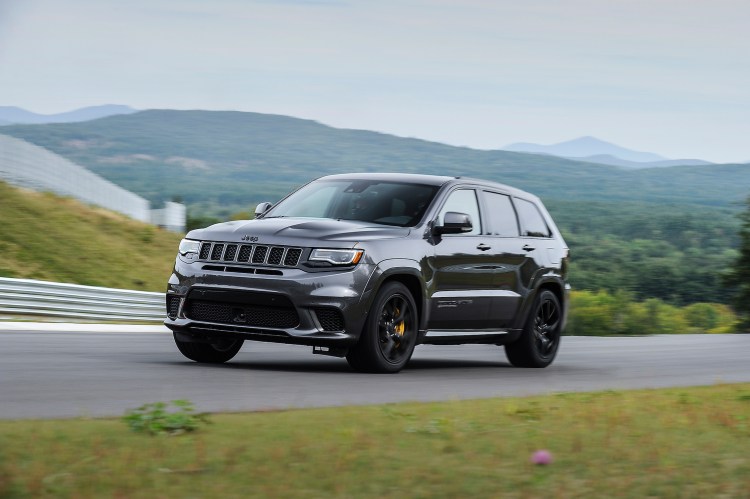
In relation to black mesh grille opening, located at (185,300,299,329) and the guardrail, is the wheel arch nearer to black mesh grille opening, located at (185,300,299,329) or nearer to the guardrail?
black mesh grille opening, located at (185,300,299,329)

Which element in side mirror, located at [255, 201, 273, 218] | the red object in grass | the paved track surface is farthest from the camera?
side mirror, located at [255, 201, 273, 218]

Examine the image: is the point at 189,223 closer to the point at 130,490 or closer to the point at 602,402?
the point at 602,402

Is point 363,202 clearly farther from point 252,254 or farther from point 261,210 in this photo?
point 252,254

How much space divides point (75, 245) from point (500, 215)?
89.8 feet

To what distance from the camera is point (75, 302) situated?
24203mm

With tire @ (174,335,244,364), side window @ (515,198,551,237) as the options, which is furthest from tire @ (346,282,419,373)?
side window @ (515,198,551,237)

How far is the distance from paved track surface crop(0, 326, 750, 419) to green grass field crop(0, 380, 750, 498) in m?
1.23

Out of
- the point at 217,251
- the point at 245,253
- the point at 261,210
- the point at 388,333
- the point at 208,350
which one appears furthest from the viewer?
the point at 261,210

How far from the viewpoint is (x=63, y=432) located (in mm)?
6758

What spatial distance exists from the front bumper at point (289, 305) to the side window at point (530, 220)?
3.26 metres

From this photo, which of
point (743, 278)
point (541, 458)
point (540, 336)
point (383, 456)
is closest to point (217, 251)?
point (540, 336)

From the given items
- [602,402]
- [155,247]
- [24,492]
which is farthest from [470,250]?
[155,247]

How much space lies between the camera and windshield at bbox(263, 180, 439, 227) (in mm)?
12375

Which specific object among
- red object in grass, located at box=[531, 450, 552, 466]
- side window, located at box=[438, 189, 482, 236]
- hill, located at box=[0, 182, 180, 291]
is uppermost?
side window, located at box=[438, 189, 482, 236]
